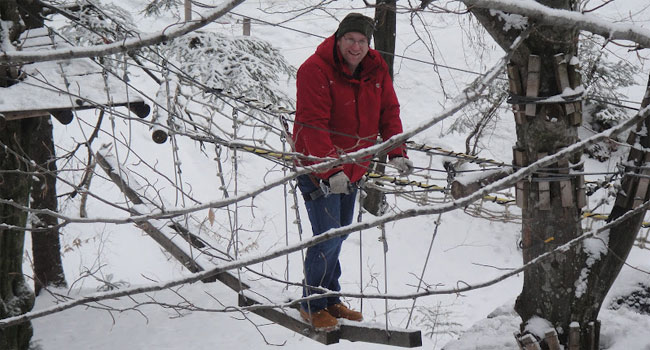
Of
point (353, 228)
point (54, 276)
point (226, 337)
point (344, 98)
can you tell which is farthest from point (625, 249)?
point (54, 276)

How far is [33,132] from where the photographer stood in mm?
4949

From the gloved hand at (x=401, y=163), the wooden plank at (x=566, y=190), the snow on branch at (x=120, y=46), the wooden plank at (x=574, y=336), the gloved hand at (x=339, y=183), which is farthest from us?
the wooden plank at (x=574, y=336)

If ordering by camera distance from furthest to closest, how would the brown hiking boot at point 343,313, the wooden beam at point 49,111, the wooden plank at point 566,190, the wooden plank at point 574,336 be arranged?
the wooden beam at point 49,111 < the brown hiking boot at point 343,313 < the wooden plank at point 574,336 < the wooden plank at point 566,190

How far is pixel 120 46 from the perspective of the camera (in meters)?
1.59

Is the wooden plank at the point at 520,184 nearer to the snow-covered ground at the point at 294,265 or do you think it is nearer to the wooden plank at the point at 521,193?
the wooden plank at the point at 521,193

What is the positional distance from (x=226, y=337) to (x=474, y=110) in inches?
264

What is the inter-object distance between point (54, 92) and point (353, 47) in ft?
5.91

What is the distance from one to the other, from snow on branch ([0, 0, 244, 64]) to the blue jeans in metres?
1.74

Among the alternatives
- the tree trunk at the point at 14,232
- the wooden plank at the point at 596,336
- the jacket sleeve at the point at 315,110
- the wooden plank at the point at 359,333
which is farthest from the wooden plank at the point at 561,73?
the tree trunk at the point at 14,232

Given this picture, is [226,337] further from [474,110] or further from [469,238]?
[474,110]

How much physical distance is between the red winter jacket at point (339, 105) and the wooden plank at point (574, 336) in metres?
1.20

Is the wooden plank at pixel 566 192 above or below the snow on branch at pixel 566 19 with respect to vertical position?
below

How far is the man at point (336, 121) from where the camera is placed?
10.2 feet

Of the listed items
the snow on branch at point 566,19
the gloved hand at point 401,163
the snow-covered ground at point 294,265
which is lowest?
the snow-covered ground at point 294,265
